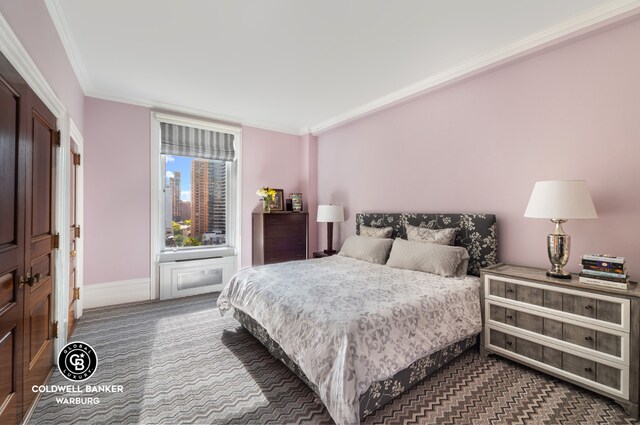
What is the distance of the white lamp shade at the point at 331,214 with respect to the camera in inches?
167

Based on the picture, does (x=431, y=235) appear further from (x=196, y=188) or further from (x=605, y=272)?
(x=196, y=188)

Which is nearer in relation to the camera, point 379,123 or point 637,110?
point 637,110

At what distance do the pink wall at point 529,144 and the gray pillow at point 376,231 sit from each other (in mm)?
348

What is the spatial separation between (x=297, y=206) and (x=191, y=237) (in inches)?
69.0

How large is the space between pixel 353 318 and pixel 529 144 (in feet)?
7.42

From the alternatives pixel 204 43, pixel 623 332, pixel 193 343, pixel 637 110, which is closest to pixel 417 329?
A: pixel 623 332

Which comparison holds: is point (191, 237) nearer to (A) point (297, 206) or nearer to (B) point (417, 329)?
(A) point (297, 206)

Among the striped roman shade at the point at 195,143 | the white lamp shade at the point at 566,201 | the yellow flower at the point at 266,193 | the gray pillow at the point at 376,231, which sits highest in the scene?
the striped roman shade at the point at 195,143

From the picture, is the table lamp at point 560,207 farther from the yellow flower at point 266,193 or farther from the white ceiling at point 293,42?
the yellow flower at point 266,193

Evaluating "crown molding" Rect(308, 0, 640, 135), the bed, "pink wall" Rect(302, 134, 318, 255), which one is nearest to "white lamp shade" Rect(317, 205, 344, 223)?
"pink wall" Rect(302, 134, 318, 255)

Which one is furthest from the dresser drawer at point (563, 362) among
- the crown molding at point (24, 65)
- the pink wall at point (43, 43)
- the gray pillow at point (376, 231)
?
the pink wall at point (43, 43)

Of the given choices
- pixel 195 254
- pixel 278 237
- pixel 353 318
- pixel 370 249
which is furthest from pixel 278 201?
pixel 353 318

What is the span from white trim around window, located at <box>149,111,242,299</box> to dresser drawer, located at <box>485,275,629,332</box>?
3602 millimetres

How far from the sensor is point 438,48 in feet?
8.34
